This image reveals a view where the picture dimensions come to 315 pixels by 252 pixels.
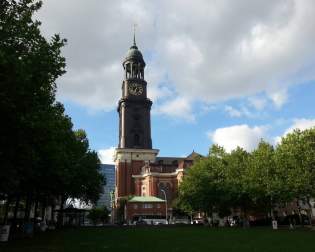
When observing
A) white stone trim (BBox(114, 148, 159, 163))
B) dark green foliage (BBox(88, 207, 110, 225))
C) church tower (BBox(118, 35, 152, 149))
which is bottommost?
dark green foliage (BBox(88, 207, 110, 225))

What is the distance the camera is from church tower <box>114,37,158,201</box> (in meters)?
132

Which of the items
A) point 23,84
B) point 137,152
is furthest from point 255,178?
point 137,152

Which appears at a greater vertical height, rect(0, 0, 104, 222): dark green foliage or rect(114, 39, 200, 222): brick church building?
rect(114, 39, 200, 222): brick church building

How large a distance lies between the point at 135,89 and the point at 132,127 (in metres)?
11.1

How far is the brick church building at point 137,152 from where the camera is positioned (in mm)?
131250

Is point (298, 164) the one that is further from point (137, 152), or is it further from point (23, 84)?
point (137, 152)

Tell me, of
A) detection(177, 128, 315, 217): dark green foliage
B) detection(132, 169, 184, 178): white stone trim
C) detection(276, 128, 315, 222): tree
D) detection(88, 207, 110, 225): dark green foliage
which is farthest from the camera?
detection(88, 207, 110, 225): dark green foliage

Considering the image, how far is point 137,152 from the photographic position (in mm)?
131875

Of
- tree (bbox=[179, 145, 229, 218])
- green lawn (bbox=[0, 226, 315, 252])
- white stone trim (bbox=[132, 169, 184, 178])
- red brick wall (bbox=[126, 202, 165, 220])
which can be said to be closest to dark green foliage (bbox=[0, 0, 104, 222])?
green lawn (bbox=[0, 226, 315, 252])

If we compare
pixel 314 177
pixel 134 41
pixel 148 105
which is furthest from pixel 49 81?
pixel 134 41

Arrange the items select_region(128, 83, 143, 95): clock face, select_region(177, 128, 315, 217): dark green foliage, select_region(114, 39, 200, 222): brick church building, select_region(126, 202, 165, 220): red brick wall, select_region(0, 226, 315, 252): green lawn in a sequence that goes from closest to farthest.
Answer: select_region(0, 226, 315, 252): green lawn, select_region(177, 128, 315, 217): dark green foliage, select_region(126, 202, 165, 220): red brick wall, select_region(114, 39, 200, 222): brick church building, select_region(128, 83, 143, 95): clock face

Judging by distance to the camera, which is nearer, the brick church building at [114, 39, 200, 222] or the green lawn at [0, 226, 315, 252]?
the green lawn at [0, 226, 315, 252]

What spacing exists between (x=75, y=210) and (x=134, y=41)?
8447cm

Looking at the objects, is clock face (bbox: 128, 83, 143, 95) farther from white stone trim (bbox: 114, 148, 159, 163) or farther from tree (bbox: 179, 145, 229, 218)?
tree (bbox: 179, 145, 229, 218)
